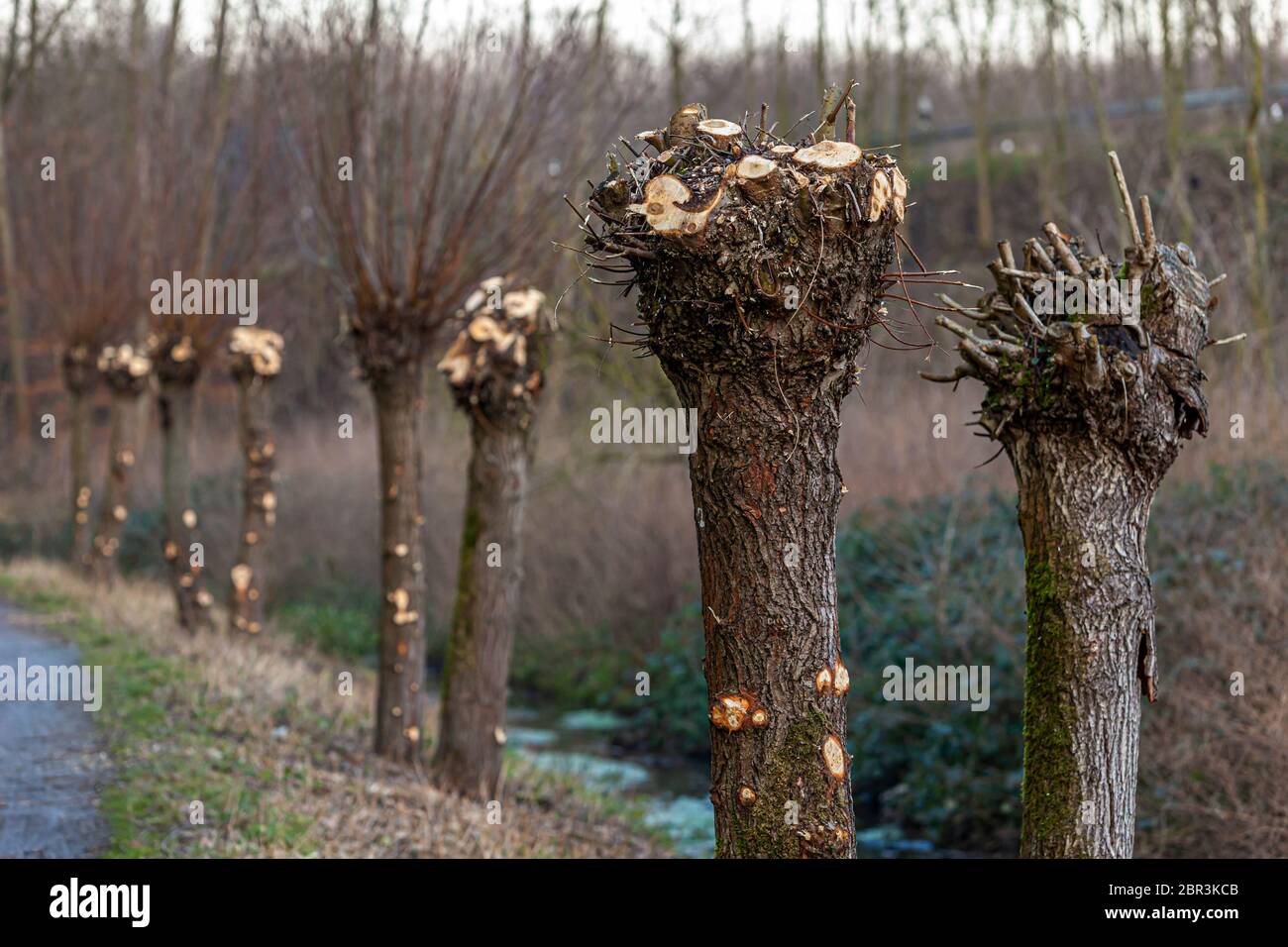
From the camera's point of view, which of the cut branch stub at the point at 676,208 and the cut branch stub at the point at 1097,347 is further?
the cut branch stub at the point at 1097,347

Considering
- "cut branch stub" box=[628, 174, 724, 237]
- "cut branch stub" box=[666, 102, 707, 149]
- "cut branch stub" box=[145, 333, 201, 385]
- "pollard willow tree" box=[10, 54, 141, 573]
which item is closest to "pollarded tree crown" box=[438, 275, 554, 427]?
"cut branch stub" box=[666, 102, 707, 149]

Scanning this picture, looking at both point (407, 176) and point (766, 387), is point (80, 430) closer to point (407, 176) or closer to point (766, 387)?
point (407, 176)

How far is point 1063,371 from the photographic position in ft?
14.7

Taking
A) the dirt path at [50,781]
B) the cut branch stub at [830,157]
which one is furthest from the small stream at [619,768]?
the cut branch stub at [830,157]

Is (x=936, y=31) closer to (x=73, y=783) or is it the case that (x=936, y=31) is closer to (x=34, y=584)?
(x=34, y=584)

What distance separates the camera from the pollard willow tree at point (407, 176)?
8555mm

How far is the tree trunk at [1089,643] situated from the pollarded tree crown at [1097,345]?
130 mm

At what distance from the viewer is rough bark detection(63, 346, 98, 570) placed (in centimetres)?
1755

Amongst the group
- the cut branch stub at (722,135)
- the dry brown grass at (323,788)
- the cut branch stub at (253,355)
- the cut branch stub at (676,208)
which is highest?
the cut branch stub at (253,355)

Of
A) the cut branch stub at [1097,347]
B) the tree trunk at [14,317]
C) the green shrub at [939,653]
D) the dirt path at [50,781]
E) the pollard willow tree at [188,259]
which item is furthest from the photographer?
the tree trunk at [14,317]

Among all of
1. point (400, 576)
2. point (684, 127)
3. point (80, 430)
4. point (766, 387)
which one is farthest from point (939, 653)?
point (80, 430)

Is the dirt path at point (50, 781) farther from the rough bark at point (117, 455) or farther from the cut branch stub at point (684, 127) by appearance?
the rough bark at point (117, 455)

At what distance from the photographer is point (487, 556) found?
8.58m
